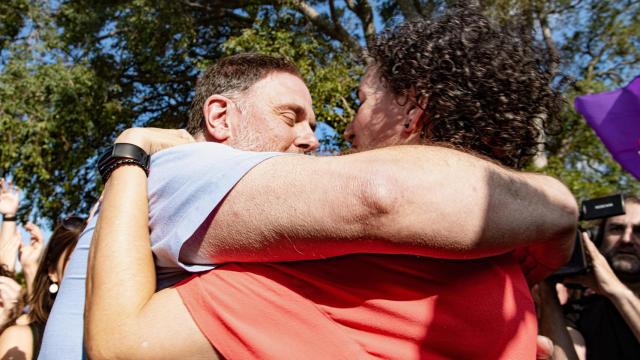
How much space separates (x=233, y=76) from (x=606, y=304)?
9.41ft

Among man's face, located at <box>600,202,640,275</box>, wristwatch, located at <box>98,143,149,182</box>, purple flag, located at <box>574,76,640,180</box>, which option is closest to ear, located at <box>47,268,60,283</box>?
wristwatch, located at <box>98,143,149,182</box>

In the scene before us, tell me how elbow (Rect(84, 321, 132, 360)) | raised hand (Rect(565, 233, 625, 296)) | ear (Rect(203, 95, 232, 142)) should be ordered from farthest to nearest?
raised hand (Rect(565, 233, 625, 296))
ear (Rect(203, 95, 232, 142))
elbow (Rect(84, 321, 132, 360))

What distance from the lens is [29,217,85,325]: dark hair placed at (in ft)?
12.1

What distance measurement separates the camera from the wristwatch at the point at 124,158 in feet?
5.11

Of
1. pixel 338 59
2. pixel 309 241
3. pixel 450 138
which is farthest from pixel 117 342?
pixel 338 59

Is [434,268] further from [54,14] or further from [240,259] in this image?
[54,14]

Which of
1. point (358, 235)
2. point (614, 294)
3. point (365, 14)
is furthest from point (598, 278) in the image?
point (365, 14)

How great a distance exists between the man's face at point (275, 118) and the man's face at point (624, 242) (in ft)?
8.76

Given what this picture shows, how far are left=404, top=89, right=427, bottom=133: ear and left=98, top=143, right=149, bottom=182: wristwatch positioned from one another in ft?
2.25

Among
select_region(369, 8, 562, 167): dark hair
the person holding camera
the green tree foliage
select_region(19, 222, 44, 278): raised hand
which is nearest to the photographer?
select_region(369, 8, 562, 167): dark hair

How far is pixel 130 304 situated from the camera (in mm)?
1295

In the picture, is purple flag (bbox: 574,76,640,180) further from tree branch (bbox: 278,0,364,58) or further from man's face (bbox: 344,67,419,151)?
tree branch (bbox: 278,0,364,58)

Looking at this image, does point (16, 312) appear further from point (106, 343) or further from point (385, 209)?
point (385, 209)

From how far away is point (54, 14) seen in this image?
12242 millimetres
